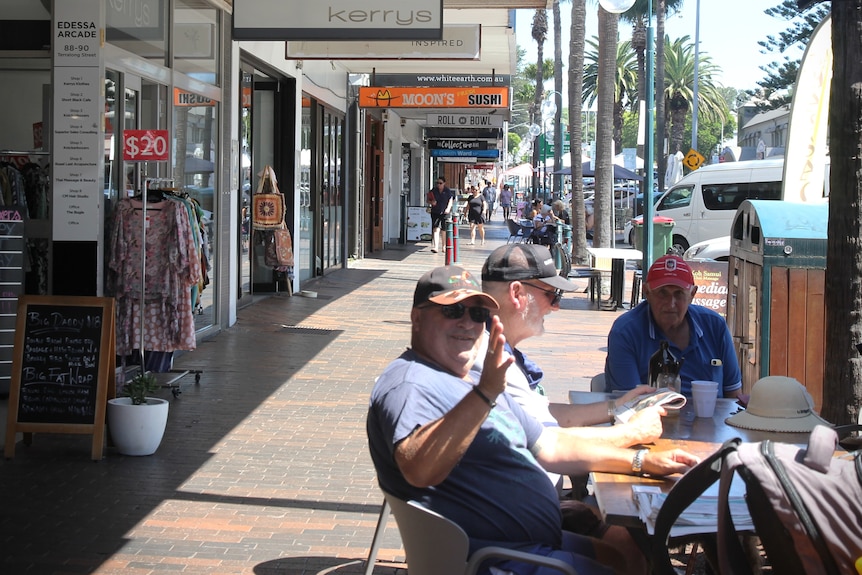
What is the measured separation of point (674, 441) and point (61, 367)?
167 inches

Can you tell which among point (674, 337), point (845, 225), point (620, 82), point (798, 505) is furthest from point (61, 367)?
point (620, 82)

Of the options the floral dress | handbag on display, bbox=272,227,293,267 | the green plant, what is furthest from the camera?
handbag on display, bbox=272,227,293,267

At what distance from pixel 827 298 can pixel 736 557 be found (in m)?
2.53

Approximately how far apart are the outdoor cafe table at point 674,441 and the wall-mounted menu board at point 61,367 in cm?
318

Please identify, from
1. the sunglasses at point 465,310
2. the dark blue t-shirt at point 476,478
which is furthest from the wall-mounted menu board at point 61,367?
the sunglasses at point 465,310

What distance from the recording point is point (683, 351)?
5.15 metres

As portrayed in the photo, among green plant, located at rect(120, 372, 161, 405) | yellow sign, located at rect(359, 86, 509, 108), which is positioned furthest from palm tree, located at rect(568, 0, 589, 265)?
green plant, located at rect(120, 372, 161, 405)

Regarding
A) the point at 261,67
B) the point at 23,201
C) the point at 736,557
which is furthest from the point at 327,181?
the point at 736,557

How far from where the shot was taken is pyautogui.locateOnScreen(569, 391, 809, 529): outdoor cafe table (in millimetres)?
3109

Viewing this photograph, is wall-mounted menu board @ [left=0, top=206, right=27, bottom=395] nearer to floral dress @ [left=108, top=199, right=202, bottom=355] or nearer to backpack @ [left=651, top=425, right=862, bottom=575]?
floral dress @ [left=108, top=199, right=202, bottom=355]

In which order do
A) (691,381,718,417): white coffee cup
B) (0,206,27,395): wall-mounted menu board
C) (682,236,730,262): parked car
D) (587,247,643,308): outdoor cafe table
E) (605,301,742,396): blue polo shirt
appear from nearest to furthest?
(691,381,718,417): white coffee cup < (605,301,742,396): blue polo shirt < (0,206,27,395): wall-mounted menu board < (587,247,643,308): outdoor cafe table < (682,236,730,262): parked car

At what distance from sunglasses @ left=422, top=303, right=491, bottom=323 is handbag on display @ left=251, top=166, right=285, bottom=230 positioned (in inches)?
452

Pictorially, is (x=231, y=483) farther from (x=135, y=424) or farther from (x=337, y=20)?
(x=337, y=20)

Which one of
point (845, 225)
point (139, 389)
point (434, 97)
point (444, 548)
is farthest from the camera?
point (434, 97)
